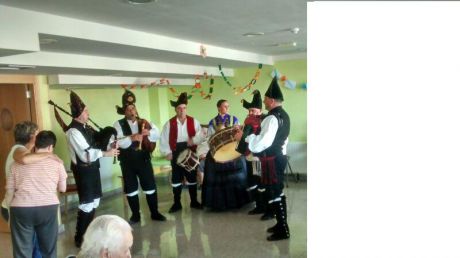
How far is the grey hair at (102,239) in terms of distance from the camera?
5.00ft

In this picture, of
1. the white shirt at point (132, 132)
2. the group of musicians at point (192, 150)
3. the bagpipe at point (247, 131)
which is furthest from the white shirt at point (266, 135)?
the white shirt at point (132, 132)

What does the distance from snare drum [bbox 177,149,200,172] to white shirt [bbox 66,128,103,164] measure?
1.31 metres

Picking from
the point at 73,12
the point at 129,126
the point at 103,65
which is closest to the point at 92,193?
the point at 129,126

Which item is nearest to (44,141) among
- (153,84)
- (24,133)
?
(24,133)

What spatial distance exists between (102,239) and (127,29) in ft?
6.89

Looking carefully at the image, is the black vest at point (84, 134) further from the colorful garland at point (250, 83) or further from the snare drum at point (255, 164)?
the colorful garland at point (250, 83)

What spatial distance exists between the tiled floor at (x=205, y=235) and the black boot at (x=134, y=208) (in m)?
0.10
